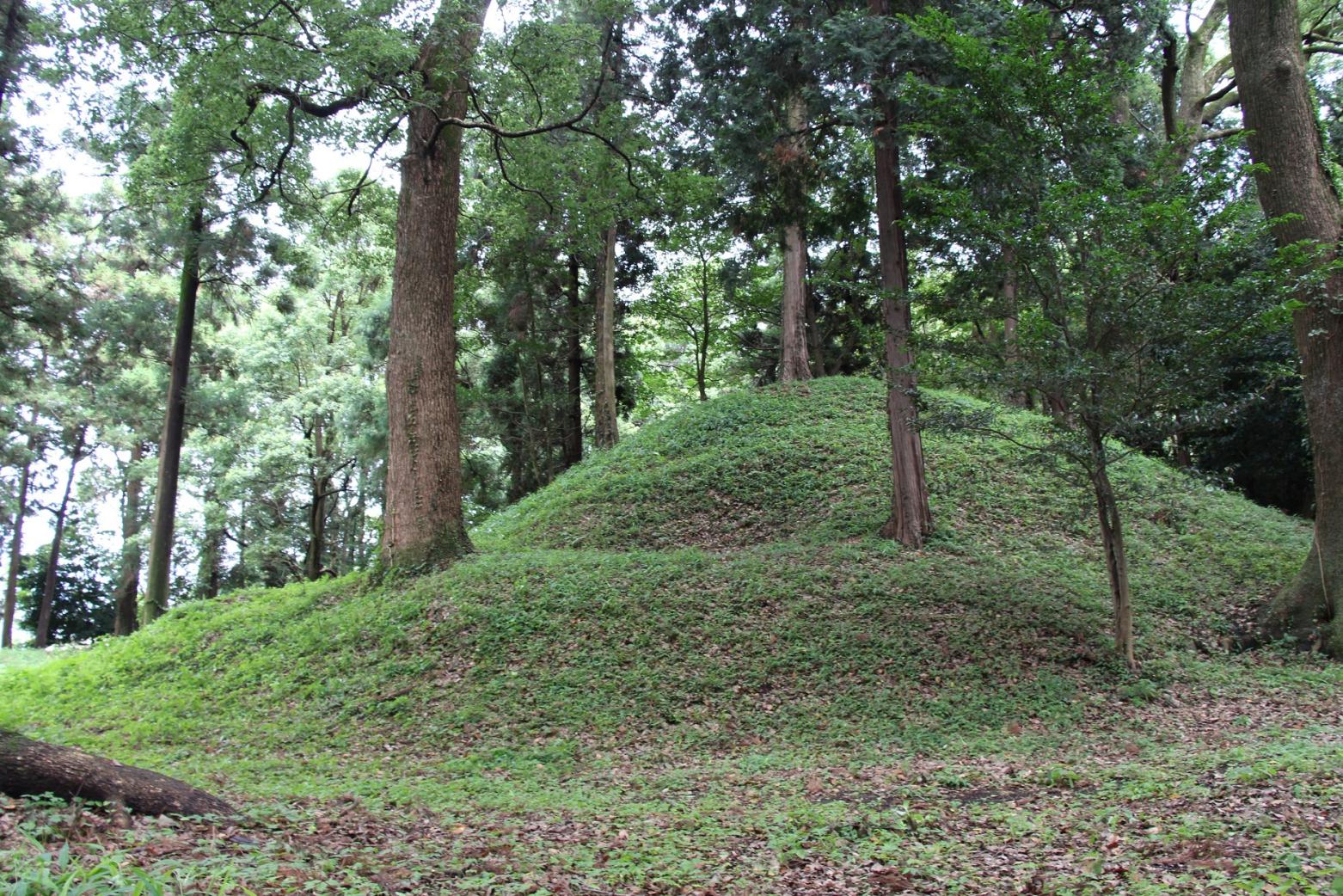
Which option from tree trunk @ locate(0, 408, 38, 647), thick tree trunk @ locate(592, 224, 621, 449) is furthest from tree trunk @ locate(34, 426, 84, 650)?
thick tree trunk @ locate(592, 224, 621, 449)

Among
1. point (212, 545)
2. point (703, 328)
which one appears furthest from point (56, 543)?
point (703, 328)

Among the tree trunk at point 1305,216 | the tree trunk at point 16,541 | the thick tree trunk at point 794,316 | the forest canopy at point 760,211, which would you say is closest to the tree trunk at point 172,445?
the forest canopy at point 760,211

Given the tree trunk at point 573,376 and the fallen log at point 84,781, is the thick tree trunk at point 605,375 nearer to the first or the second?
the tree trunk at point 573,376

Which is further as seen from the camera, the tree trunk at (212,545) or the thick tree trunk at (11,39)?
the tree trunk at (212,545)

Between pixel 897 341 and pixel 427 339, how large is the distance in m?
5.85

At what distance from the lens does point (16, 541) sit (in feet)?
79.5

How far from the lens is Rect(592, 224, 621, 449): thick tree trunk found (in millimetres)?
19203

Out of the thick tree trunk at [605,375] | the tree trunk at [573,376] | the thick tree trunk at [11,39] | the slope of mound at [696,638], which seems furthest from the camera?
the tree trunk at [573,376]

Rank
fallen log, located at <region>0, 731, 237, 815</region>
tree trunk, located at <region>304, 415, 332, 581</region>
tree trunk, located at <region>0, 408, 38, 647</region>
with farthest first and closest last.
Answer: tree trunk, located at <region>0, 408, 38, 647</region> → tree trunk, located at <region>304, 415, 332, 581</region> → fallen log, located at <region>0, 731, 237, 815</region>

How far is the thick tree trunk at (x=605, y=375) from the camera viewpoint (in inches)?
756

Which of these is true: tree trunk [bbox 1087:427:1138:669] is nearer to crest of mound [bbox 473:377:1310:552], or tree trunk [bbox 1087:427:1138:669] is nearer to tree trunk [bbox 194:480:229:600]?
crest of mound [bbox 473:377:1310:552]

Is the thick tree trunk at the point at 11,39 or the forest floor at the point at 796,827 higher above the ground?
the thick tree trunk at the point at 11,39

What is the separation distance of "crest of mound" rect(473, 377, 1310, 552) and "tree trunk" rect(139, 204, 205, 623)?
15.5 feet

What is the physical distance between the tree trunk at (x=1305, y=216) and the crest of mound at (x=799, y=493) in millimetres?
2111
